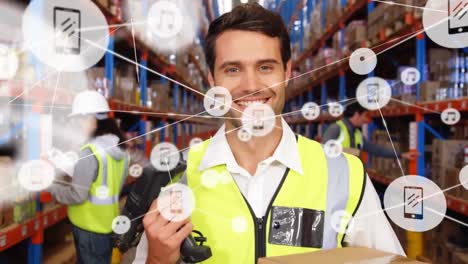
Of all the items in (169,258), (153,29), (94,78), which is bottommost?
(169,258)

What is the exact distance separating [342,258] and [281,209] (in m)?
0.44

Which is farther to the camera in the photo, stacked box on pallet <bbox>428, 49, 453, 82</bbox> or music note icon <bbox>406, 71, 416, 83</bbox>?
music note icon <bbox>406, 71, 416, 83</bbox>

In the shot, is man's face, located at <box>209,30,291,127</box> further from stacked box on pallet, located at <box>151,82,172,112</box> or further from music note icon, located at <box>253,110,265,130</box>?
stacked box on pallet, located at <box>151,82,172,112</box>

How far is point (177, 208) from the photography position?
1376 millimetres

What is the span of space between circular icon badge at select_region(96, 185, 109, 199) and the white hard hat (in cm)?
48

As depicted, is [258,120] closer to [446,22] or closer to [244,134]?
[244,134]

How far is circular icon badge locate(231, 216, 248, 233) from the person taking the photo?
5.03ft

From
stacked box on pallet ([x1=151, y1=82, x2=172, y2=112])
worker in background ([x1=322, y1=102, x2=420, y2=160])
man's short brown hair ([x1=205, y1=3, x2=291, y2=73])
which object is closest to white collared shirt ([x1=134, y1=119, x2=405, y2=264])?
man's short brown hair ([x1=205, y1=3, x2=291, y2=73])

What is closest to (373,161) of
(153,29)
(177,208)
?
(153,29)

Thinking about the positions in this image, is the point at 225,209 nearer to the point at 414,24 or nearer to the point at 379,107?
the point at 414,24

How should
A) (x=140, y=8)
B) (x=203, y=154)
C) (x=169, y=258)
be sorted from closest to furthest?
(x=169, y=258)
(x=203, y=154)
(x=140, y=8)

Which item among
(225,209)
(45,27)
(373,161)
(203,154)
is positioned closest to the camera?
(225,209)

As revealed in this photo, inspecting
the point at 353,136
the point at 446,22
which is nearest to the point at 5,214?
the point at 446,22

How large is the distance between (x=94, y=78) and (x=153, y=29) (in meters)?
1.63
